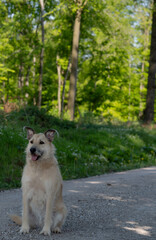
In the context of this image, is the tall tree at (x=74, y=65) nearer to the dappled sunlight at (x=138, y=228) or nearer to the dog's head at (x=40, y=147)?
the dappled sunlight at (x=138, y=228)

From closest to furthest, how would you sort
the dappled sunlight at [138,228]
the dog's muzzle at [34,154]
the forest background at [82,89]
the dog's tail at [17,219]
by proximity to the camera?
the dog's muzzle at [34,154] → the dappled sunlight at [138,228] → the dog's tail at [17,219] → the forest background at [82,89]

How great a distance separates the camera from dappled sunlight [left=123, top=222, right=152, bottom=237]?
16.8 feet

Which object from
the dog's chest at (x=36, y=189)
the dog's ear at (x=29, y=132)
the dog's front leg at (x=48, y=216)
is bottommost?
the dog's front leg at (x=48, y=216)

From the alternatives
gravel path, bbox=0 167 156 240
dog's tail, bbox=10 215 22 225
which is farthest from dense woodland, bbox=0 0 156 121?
dog's tail, bbox=10 215 22 225

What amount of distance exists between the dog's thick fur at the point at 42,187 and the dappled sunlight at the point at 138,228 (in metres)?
1.17

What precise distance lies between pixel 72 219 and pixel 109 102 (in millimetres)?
33717

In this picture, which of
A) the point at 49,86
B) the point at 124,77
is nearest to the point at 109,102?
the point at 124,77

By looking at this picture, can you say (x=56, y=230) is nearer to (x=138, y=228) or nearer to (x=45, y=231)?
(x=45, y=231)

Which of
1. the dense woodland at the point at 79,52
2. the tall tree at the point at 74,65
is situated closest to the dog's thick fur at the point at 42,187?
the dense woodland at the point at 79,52

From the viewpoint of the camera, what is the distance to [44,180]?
4707 mm

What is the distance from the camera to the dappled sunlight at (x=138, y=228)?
5.12m

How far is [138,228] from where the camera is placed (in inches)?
211

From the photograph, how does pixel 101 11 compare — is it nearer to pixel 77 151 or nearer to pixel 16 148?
pixel 77 151

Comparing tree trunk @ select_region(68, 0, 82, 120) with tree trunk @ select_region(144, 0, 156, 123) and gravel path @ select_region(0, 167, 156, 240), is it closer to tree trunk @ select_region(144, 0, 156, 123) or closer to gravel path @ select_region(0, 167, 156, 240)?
tree trunk @ select_region(144, 0, 156, 123)
